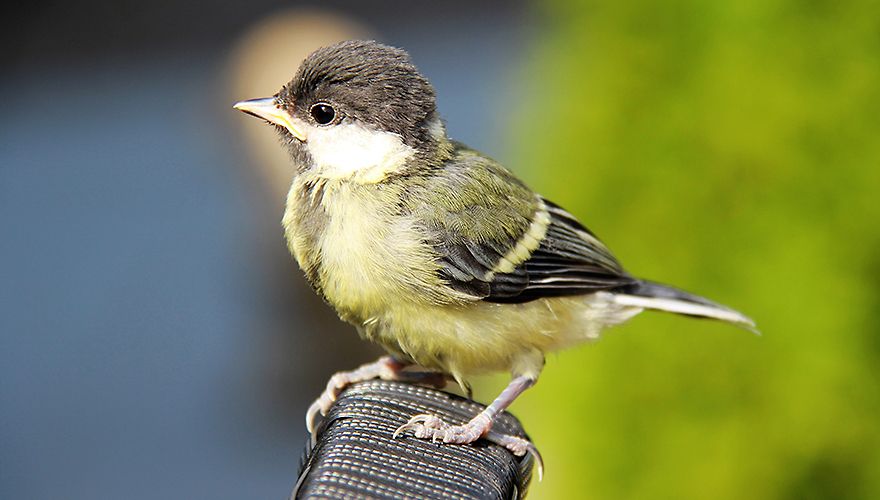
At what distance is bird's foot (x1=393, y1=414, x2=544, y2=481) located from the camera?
1.97 metres

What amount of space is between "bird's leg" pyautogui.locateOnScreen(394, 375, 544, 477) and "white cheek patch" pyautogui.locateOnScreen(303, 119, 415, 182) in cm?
56

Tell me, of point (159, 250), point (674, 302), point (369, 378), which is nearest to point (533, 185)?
point (674, 302)

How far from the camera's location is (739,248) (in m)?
3.04

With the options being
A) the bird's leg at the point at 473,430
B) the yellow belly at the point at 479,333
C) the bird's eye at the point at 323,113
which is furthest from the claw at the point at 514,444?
the bird's eye at the point at 323,113

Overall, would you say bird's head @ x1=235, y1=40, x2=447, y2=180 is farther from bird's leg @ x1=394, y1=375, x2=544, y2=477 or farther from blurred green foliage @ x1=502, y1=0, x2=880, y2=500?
blurred green foliage @ x1=502, y1=0, x2=880, y2=500

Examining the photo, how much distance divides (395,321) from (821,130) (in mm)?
1368

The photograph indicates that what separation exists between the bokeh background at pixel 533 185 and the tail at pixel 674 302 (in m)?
0.30

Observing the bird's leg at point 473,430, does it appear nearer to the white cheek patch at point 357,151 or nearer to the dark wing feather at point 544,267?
the dark wing feather at point 544,267

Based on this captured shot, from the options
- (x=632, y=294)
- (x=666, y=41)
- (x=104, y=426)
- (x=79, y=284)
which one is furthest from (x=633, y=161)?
(x=79, y=284)

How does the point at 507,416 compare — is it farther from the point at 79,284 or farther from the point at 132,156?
the point at 132,156

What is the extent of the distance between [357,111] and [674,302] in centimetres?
96

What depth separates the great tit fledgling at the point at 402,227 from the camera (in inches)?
91.4

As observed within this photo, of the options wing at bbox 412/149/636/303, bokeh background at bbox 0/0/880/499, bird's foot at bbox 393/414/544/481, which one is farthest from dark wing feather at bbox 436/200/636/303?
Answer: bokeh background at bbox 0/0/880/499

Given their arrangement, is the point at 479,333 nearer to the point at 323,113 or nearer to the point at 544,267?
the point at 544,267
